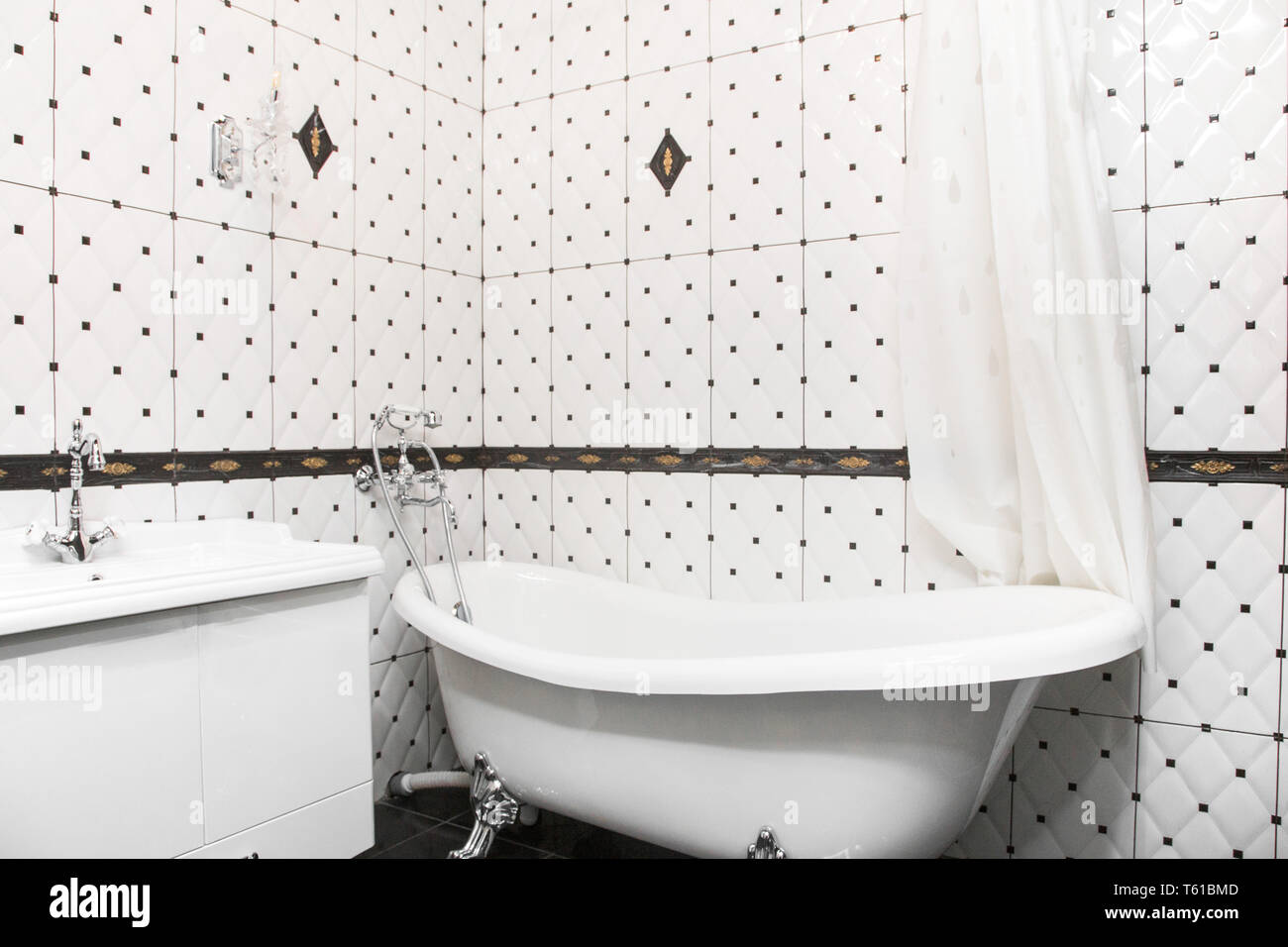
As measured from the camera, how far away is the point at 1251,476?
5.72 ft

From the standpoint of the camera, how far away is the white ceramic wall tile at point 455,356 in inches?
102

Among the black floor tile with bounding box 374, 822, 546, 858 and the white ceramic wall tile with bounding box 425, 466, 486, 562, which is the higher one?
the white ceramic wall tile with bounding box 425, 466, 486, 562

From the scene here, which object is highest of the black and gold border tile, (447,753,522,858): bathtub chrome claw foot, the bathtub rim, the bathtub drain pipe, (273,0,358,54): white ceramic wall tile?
(273,0,358,54): white ceramic wall tile

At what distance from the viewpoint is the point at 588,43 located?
253cm

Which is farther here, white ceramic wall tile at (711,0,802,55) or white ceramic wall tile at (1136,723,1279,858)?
white ceramic wall tile at (711,0,802,55)

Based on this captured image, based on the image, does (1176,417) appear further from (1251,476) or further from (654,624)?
(654,624)

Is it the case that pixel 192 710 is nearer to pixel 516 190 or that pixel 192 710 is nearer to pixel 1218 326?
pixel 516 190

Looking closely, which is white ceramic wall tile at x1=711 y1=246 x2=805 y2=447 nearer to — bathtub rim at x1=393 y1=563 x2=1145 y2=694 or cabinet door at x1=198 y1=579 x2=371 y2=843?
bathtub rim at x1=393 y1=563 x2=1145 y2=694

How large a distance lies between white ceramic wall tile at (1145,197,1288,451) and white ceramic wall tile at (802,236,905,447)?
543 mm

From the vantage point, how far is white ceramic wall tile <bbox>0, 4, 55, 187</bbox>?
1.63 metres

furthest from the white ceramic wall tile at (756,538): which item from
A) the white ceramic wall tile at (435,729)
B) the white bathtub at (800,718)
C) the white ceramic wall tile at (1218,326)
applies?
the white ceramic wall tile at (435,729)

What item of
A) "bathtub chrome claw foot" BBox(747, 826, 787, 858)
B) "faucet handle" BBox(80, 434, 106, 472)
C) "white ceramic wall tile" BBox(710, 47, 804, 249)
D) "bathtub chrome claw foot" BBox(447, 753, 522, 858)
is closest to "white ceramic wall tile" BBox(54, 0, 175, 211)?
"faucet handle" BBox(80, 434, 106, 472)
